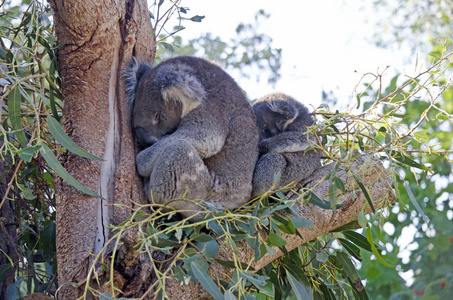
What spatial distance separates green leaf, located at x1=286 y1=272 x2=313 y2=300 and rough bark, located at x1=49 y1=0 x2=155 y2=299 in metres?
0.90

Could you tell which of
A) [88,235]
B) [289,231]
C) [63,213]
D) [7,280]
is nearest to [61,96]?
[63,213]

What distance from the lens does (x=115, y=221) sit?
215 cm

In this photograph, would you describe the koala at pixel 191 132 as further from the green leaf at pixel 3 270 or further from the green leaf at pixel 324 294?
the green leaf at pixel 3 270

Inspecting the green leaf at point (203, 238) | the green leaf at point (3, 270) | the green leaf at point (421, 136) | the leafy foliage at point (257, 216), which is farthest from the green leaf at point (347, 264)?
the green leaf at point (3, 270)

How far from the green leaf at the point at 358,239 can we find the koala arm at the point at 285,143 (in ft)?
1.97

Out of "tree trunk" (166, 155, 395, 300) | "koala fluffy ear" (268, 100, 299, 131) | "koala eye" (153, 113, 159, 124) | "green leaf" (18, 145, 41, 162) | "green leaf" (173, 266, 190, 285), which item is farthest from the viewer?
"koala fluffy ear" (268, 100, 299, 131)

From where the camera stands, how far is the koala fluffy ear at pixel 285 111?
9.82 feet

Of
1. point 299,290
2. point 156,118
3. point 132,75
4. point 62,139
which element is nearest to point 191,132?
point 156,118

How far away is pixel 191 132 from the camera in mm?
2703

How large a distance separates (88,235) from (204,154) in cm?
89

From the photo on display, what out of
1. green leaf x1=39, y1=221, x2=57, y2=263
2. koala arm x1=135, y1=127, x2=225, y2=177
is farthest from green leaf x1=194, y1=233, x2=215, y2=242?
green leaf x1=39, y1=221, x2=57, y2=263

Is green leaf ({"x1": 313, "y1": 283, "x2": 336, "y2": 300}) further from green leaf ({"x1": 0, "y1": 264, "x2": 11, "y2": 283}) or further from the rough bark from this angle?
green leaf ({"x1": 0, "y1": 264, "x2": 11, "y2": 283})

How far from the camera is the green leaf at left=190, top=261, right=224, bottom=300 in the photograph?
1.70 m

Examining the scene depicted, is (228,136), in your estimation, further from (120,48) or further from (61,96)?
(61,96)
